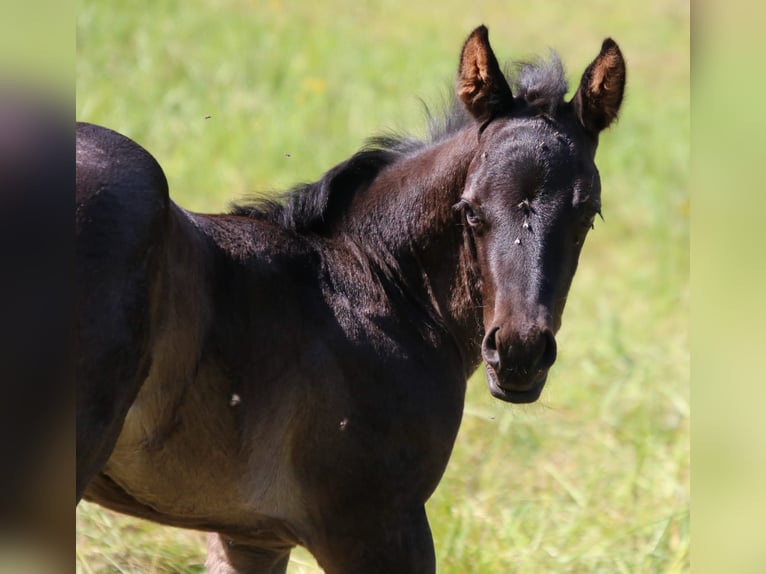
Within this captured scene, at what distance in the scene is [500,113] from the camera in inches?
135

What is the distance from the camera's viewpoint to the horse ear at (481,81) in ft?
11.2

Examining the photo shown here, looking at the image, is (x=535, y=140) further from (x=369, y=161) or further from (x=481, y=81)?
(x=369, y=161)

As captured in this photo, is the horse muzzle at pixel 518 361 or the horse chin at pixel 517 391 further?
the horse chin at pixel 517 391

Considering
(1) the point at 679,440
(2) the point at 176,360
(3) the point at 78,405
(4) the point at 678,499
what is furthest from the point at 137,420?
(1) the point at 679,440

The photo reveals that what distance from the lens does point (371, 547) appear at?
125 inches

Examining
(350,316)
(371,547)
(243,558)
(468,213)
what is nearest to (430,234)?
(468,213)

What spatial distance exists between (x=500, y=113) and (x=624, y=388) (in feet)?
11.4

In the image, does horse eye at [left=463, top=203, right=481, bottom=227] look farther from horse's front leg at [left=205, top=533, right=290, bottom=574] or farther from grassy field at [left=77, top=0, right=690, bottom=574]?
horse's front leg at [left=205, top=533, right=290, bottom=574]

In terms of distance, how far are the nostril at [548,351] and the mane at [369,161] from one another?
80 centimetres

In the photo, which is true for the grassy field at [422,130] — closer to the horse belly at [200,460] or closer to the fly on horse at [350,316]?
the fly on horse at [350,316]

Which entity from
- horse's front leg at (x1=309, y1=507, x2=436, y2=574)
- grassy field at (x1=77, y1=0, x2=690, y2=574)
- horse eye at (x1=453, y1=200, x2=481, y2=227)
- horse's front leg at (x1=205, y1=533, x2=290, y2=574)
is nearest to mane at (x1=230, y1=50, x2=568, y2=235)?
grassy field at (x1=77, y1=0, x2=690, y2=574)

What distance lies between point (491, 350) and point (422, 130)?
1.06 metres

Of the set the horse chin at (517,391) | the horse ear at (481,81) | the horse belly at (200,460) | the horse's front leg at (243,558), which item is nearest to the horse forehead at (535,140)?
the horse ear at (481,81)

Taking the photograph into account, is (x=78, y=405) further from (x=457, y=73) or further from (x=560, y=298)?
(x=457, y=73)
